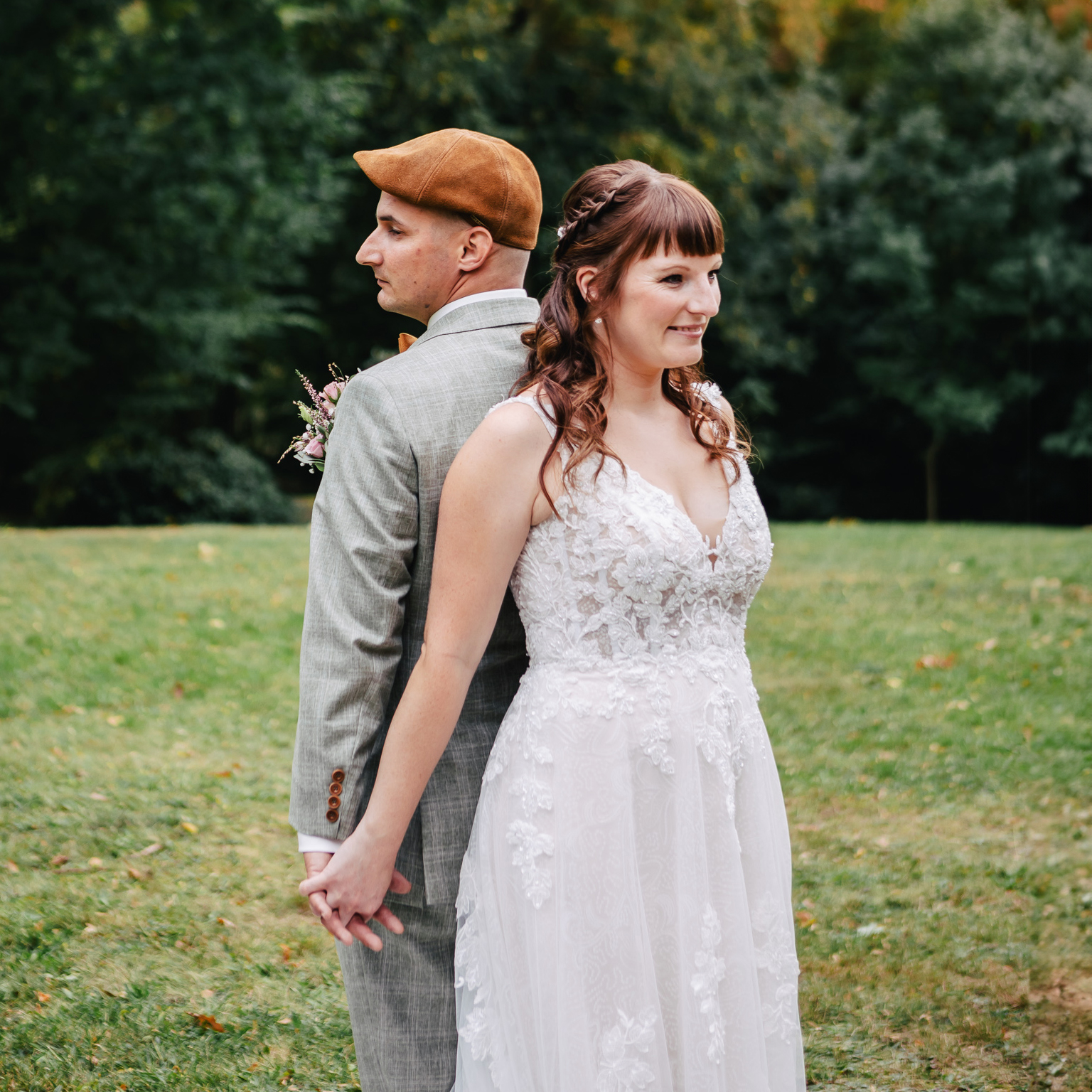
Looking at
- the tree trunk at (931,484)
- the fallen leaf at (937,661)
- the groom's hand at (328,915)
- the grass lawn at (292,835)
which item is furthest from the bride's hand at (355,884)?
the tree trunk at (931,484)

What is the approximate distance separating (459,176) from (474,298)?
22 centimetres

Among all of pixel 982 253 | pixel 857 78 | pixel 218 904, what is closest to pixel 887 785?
pixel 218 904

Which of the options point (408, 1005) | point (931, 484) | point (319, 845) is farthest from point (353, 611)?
point (931, 484)

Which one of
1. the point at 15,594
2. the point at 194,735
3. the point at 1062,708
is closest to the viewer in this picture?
the point at 194,735

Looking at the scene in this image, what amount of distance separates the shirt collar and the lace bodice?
29 cm

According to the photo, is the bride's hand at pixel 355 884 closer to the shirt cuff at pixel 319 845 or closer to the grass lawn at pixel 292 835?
the shirt cuff at pixel 319 845

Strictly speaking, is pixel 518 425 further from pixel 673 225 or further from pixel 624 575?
pixel 673 225

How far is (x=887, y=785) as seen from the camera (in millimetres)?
5836

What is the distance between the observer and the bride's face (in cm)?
207

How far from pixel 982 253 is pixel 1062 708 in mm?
18843

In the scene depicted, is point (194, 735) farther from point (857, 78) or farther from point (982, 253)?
point (857, 78)

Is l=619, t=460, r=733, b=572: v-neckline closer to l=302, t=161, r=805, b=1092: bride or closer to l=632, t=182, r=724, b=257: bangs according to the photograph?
l=302, t=161, r=805, b=1092: bride

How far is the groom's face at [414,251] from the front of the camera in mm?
2168

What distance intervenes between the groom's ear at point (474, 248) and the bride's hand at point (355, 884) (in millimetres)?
1010
